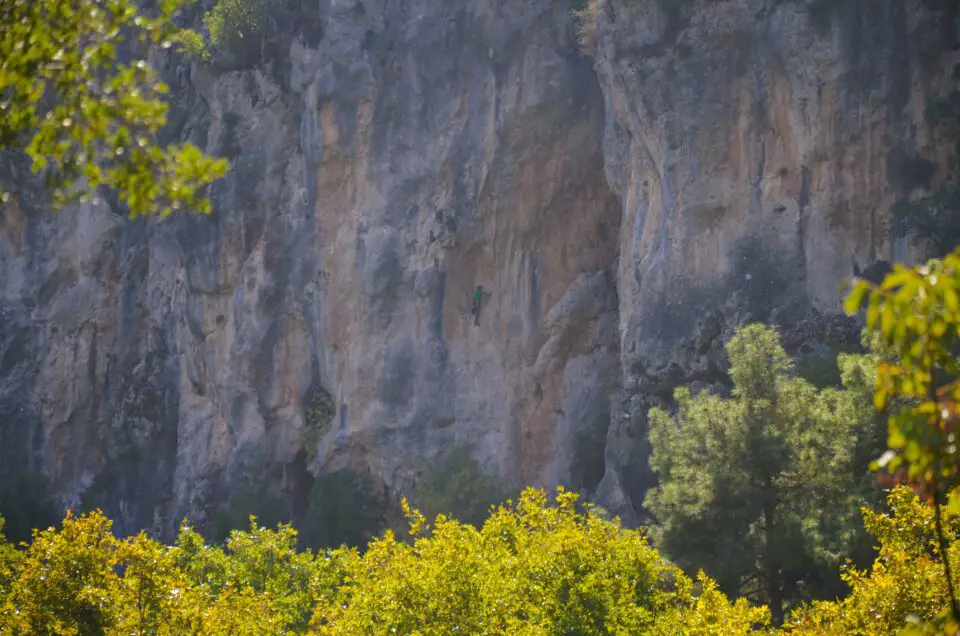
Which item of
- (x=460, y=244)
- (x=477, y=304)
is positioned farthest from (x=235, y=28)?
(x=477, y=304)

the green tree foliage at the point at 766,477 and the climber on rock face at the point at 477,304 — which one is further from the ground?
the climber on rock face at the point at 477,304

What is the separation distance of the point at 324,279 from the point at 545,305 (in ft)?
23.2

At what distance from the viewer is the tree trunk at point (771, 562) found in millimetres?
19402

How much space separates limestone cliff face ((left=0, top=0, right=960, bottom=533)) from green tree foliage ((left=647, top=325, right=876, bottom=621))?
5.53m

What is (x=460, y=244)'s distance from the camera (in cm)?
3422

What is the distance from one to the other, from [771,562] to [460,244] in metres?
16.8

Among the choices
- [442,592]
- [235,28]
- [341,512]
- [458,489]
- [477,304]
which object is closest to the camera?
[442,592]

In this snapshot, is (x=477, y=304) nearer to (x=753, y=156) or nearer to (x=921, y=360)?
(x=753, y=156)

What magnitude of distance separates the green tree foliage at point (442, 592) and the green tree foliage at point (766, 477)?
11.4 ft

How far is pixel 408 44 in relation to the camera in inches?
1400

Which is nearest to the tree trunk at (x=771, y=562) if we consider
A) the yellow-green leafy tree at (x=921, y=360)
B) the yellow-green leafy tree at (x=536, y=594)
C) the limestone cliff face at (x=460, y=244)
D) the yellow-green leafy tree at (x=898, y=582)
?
the yellow-green leafy tree at (x=536, y=594)

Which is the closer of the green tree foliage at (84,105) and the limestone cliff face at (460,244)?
the green tree foliage at (84,105)

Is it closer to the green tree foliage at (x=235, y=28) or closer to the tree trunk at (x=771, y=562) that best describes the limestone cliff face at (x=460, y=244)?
the green tree foliage at (x=235, y=28)

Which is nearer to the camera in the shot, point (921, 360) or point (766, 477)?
point (921, 360)
